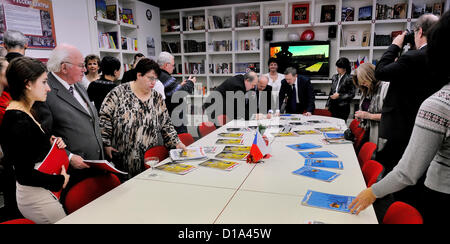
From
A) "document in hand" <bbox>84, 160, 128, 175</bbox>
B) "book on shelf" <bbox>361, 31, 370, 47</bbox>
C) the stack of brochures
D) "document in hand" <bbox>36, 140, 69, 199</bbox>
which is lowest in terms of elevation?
the stack of brochures

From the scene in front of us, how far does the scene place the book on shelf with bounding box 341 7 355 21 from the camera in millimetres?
5785

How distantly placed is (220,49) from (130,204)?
5754mm

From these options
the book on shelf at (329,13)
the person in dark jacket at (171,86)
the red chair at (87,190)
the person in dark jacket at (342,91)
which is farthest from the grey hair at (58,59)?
the book on shelf at (329,13)

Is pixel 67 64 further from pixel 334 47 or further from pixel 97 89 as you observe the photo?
pixel 334 47

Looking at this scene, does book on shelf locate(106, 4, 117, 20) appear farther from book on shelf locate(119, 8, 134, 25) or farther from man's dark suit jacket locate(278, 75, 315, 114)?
man's dark suit jacket locate(278, 75, 315, 114)

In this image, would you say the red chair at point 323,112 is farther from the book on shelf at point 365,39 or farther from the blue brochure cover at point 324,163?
the blue brochure cover at point 324,163

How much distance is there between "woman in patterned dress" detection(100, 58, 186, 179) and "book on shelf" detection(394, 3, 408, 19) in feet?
18.0

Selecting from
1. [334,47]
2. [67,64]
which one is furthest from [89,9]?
[334,47]

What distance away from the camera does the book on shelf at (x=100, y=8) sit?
5.00 metres

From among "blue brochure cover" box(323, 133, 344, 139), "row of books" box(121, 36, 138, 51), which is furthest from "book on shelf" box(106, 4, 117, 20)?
"blue brochure cover" box(323, 133, 344, 139)

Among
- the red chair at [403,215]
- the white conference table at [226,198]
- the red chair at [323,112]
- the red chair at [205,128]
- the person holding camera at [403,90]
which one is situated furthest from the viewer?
the red chair at [323,112]

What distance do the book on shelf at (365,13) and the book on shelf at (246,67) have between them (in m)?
2.44

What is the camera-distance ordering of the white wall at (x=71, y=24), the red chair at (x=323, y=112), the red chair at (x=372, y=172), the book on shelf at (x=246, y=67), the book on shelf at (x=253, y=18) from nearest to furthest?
1. the red chair at (x=372, y=172)
2. the white wall at (x=71, y=24)
3. the red chair at (x=323, y=112)
4. the book on shelf at (x=253, y=18)
5. the book on shelf at (x=246, y=67)

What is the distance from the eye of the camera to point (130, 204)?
4.89 feet
